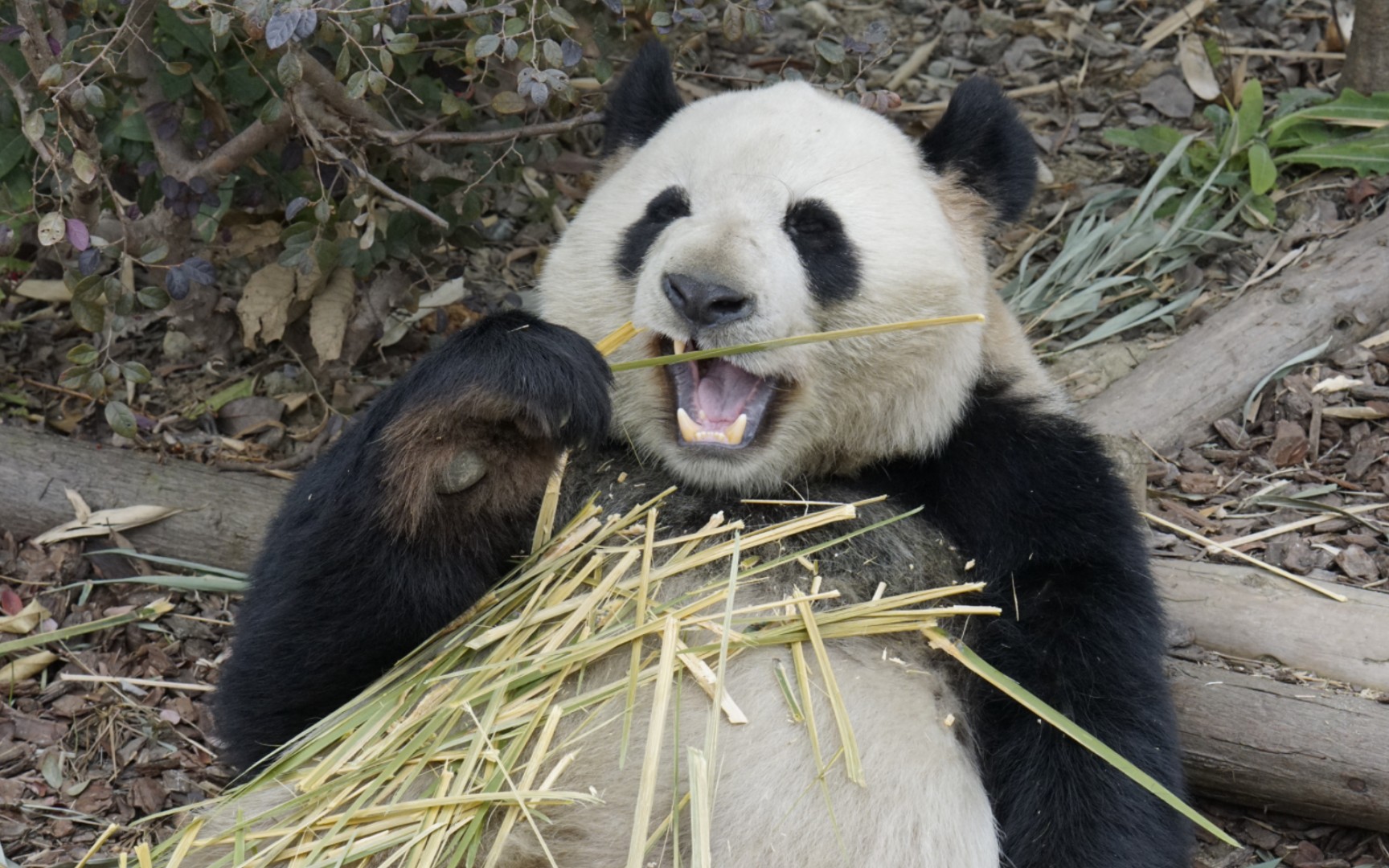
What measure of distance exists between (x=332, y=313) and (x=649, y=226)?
192cm

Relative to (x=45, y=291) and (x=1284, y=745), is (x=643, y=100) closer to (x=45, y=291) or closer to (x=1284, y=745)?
(x=1284, y=745)

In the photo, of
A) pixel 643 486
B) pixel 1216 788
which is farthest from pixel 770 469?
pixel 1216 788

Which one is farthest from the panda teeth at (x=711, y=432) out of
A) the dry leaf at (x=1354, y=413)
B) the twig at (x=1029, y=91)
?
the twig at (x=1029, y=91)

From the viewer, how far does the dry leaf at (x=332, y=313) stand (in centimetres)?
505

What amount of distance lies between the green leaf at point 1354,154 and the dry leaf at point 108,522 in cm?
455

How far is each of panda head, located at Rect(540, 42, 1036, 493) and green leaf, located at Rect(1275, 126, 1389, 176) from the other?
249cm

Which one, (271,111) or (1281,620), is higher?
(271,111)

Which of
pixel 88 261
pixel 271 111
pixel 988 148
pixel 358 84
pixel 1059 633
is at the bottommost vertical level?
pixel 1059 633

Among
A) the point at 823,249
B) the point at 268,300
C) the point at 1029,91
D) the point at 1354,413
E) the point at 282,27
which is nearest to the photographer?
the point at 282,27

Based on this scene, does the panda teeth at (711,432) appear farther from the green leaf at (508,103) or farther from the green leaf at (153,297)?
the green leaf at (153,297)

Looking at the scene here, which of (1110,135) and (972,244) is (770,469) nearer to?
(972,244)

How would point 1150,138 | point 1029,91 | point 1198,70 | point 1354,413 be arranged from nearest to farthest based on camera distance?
1. point 1354,413
2. point 1150,138
3. point 1198,70
4. point 1029,91

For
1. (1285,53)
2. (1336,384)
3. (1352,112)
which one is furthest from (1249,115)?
(1336,384)

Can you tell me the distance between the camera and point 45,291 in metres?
5.65
